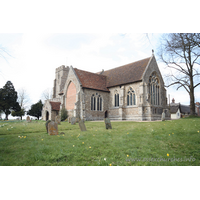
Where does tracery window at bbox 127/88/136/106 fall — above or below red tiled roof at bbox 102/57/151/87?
below

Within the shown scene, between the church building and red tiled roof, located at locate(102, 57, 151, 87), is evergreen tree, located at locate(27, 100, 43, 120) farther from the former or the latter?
red tiled roof, located at locate(102, 57, 151, 87)

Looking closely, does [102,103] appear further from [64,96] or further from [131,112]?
[64,96]

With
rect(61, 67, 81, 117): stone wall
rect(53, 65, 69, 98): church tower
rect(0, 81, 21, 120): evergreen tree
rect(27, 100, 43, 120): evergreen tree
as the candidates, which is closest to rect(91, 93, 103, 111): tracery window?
rect(61, 67, 81, 117): stone wall

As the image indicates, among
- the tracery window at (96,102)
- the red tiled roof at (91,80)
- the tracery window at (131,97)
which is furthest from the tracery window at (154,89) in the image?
the tracery window at (96,102)

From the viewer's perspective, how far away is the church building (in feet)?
77.1

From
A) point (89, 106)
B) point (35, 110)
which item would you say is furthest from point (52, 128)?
point (35, 110)

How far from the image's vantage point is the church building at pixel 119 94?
23500mm

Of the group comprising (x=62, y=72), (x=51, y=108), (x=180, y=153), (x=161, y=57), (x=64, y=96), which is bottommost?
(x=180, y=153)

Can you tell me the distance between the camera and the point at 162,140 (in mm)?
6738

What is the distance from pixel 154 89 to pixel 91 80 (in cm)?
1114

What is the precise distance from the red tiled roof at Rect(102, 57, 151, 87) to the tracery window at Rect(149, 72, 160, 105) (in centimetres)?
251

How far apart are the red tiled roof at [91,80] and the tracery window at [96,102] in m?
1.51

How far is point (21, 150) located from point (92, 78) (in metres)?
23.4

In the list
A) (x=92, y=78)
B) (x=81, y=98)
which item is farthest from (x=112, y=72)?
(x=81, y=98)
